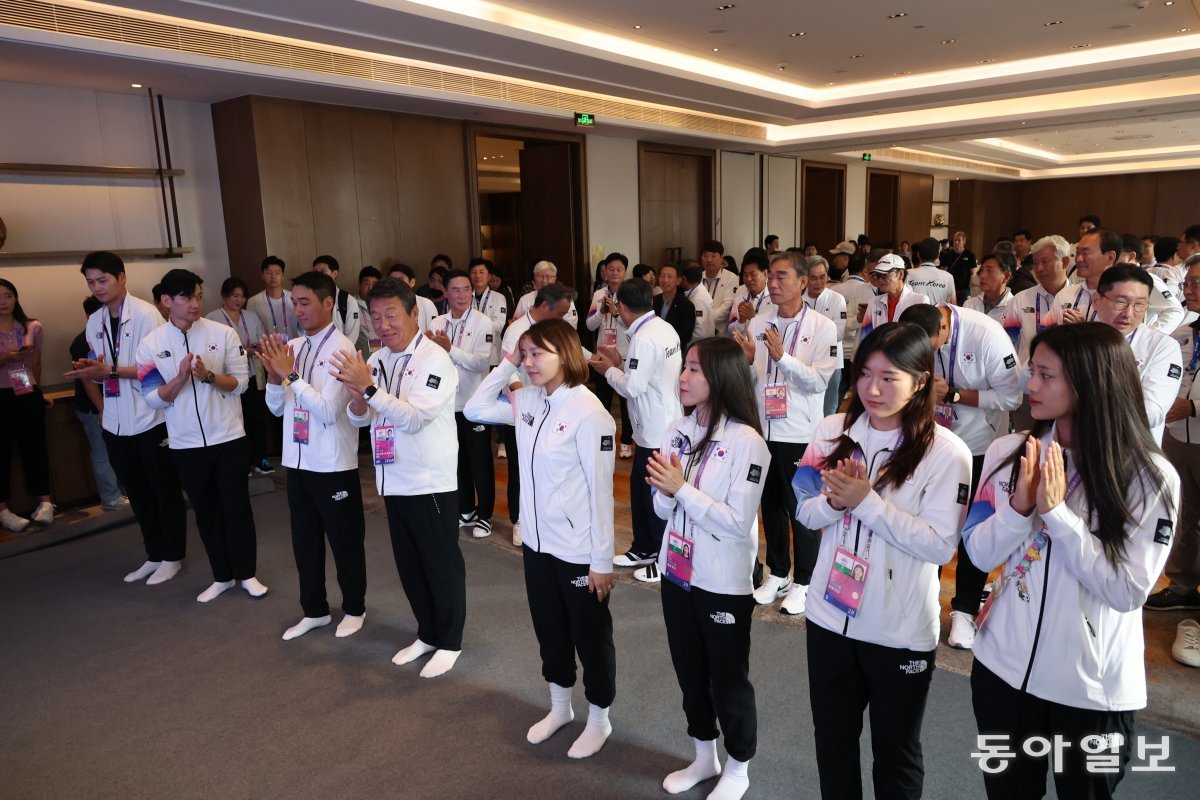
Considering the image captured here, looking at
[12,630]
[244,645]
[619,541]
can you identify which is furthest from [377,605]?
[12,630]

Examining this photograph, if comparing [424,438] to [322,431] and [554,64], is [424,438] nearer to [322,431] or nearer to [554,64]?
[322,431]

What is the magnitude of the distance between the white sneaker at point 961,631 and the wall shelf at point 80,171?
6.87m

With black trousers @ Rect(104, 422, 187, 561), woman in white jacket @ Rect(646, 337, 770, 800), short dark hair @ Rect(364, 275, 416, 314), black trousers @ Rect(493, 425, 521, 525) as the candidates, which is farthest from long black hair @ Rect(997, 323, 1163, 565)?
black trousers @ Rect(104, 422, 187, 561)

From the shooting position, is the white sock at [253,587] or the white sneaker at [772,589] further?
the white sock at [253,587]

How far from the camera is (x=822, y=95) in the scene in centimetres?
1013

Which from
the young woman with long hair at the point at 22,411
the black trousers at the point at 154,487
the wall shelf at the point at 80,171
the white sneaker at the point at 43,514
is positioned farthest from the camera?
the wall shelf at the point at 80,171

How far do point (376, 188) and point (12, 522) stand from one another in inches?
164

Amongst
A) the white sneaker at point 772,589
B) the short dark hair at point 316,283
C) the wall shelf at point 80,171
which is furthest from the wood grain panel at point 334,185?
the white sneaker at point 772,589

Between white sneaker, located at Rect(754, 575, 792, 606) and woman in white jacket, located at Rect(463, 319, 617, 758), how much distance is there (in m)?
1.34

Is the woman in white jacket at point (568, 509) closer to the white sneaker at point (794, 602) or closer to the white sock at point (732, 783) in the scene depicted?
the white sock at point (732, 783)

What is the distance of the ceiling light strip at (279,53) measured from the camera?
16.1ft

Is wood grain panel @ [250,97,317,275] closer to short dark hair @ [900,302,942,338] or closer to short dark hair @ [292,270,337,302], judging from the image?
short dark hair @ [292,270,337,302]

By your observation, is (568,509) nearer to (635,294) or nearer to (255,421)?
→ (635,294)

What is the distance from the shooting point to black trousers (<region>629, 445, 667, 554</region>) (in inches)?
164
